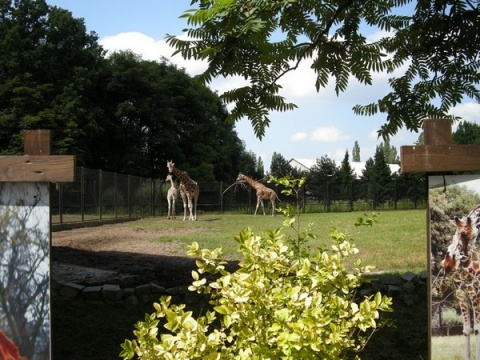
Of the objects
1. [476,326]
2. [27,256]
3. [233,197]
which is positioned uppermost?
[233,197]

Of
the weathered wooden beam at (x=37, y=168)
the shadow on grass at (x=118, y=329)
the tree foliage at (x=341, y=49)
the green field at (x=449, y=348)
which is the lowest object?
the shadow on grass at (x=118, y=329)

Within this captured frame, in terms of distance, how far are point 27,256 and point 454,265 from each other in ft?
7.03

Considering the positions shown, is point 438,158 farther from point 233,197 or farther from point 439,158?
point 233,197

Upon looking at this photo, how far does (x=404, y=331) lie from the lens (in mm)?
5445

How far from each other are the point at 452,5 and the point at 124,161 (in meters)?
36.8

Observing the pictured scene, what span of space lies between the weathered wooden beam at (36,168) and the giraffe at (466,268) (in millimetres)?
1943

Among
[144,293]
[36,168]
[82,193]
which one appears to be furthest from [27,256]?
[82,193]

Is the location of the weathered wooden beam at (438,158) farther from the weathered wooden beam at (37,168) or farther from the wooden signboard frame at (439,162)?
the weathered wooden beam at (37,168)

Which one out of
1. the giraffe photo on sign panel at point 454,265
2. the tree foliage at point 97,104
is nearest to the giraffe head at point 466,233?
the giraffe photo on sign panel at point 454,265

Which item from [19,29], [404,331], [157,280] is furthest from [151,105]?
[404,331]

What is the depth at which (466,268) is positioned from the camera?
9.24ft

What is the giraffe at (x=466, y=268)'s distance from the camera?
2.80 metres

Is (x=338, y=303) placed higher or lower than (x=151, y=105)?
lower

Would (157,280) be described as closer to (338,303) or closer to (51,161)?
(51,161)
